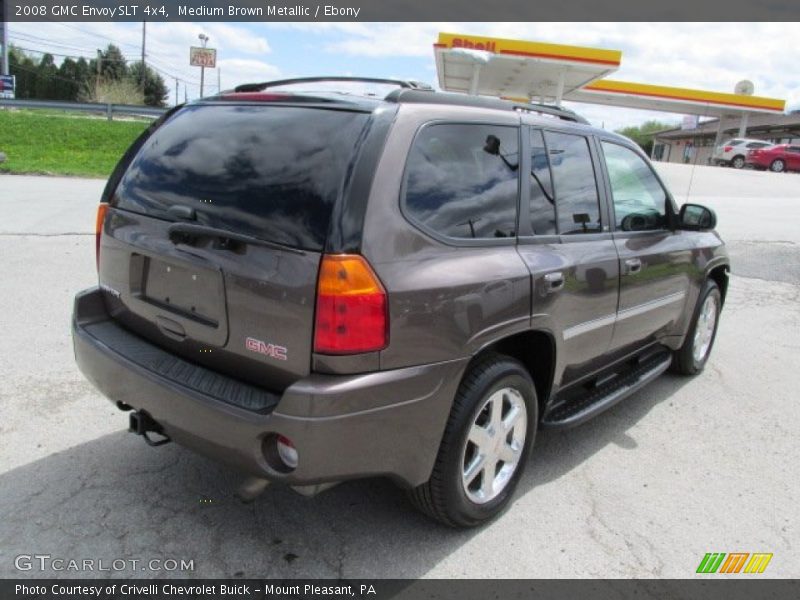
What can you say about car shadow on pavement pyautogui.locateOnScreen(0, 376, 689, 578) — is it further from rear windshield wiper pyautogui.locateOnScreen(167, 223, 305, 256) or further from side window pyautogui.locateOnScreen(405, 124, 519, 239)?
side window pyautogui.locateOnScreen(405, 124, 519, 239)

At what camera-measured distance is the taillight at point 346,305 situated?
2.24m

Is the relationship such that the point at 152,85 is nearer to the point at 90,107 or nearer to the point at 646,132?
the point at 90,107

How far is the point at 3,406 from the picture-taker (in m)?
3.72

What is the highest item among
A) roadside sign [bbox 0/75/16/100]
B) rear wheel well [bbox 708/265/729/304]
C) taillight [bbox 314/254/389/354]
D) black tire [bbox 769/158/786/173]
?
roadside sign [bbox 0/75/16/100]

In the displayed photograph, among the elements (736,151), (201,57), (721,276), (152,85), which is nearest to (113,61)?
(152,85)

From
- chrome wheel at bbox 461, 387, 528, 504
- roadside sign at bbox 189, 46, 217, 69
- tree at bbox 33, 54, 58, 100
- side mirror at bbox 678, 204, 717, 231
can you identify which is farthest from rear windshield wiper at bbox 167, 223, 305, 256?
tree at bbox 33, 54, 58, 100

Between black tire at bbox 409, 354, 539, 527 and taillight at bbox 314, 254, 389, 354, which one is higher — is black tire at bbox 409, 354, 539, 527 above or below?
below

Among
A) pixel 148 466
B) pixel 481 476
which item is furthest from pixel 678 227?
pixel 148 466

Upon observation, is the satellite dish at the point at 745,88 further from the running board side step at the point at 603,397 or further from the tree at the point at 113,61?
the tree at the point at 113,61

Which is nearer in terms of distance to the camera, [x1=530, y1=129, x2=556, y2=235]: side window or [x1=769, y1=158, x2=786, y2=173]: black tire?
[x1=530, y1=129, x2=556, y2=235]: side window

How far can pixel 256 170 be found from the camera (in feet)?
8.34

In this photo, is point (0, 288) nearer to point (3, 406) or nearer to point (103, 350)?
point (3, 406)

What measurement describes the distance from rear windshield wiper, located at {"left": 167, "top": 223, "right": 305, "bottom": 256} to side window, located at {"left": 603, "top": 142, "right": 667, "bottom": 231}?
2170 millimetres

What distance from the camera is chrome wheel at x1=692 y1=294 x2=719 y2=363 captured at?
4.94 meters
